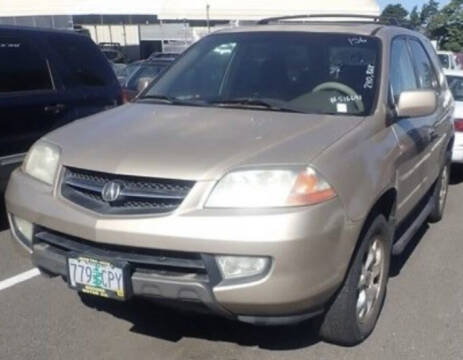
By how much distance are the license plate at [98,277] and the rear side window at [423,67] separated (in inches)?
119

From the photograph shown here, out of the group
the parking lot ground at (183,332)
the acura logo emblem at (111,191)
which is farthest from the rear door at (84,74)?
the acura logo emblem at (111,191)

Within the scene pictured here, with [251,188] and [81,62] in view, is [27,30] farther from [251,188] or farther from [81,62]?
[251,188]

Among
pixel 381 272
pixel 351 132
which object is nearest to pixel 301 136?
pixel 351 132

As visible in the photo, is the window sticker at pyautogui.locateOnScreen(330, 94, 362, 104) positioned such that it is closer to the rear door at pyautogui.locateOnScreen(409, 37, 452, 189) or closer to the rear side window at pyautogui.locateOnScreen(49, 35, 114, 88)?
the rear door at pyautogui.locateOnScreen(409, 37, 452, 189)

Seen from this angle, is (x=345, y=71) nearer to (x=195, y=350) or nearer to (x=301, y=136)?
(x=301, y=136)

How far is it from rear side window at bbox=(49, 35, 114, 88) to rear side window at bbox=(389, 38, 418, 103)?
11.2ft

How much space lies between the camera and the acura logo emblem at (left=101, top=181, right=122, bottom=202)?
3.12 m

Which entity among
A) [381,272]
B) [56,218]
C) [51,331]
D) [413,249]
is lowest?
[413,249]

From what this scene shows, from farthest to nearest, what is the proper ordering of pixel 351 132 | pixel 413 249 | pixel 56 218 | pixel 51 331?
pixel 413 249 → pixel 51 331 → pixel 351 132 → pixel 56 218

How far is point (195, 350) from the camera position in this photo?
361cm

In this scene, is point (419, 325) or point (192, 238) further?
point (419, 325)

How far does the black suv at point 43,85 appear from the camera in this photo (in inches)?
232

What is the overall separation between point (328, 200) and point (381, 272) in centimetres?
107

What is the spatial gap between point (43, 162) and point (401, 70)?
2507 mm
